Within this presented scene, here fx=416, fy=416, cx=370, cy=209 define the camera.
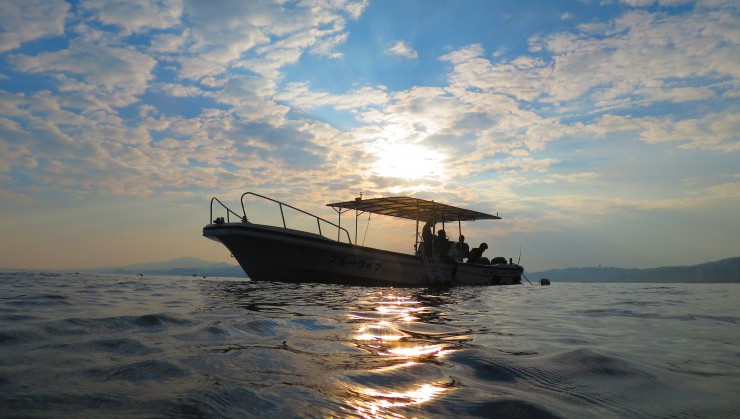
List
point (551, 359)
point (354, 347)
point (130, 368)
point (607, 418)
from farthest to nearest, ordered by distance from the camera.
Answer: point (354, 347) < point (551, 359) < point (130, 368) < point (607, 418)

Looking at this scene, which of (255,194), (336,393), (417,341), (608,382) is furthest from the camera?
(255,194)

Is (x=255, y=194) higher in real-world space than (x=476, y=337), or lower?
higher

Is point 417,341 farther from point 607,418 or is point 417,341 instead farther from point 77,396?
point 77,396

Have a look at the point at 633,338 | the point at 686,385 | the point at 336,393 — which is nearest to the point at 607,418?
the point at 686,385

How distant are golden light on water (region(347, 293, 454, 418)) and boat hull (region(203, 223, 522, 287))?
392 inches

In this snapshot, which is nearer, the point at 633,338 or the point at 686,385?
the point at 686,385

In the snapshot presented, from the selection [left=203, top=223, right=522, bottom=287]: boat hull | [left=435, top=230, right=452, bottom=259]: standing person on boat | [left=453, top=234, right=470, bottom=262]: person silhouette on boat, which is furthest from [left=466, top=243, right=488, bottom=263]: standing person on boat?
[left=203, top=223, right=522, bottom=287]: boat hull

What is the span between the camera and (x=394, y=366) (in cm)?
291

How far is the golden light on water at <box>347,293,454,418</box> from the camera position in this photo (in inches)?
80.6

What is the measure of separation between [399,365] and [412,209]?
669 inches

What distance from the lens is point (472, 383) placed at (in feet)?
8.30

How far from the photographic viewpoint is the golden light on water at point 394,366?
6.72 feet

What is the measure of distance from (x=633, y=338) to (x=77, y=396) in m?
5.14

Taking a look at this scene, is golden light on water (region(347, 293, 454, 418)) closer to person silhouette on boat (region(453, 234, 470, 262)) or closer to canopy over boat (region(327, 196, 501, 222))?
canopy over boat (region(327, 196, 501, 222))
